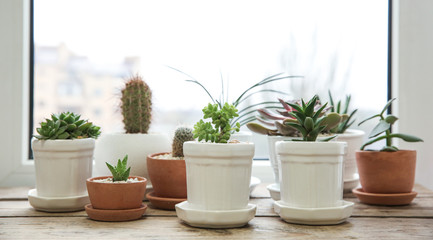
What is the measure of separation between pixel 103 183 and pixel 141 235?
0.17 metres

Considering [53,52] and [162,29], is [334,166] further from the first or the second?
[53,52]

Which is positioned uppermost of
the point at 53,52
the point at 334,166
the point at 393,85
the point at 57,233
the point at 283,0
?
the point at 283,0

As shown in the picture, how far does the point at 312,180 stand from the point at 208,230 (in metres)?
0.22

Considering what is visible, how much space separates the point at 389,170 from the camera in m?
1.09

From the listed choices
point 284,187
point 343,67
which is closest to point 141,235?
point 284,187

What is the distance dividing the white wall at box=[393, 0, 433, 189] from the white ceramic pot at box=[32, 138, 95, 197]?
1.00m

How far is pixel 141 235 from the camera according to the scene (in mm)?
811

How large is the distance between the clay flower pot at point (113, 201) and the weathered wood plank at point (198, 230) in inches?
0.7

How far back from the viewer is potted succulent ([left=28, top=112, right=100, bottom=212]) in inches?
39.7

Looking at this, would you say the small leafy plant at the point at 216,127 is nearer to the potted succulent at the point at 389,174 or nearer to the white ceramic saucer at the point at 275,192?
the white ceramic saucer at the point at 275,192

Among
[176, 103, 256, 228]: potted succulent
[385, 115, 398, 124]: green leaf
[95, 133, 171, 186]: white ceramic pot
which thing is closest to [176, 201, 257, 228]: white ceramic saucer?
[176, 103, 256, 228]: potted succulent

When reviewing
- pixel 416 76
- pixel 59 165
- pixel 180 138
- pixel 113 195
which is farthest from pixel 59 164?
pixel 416 76

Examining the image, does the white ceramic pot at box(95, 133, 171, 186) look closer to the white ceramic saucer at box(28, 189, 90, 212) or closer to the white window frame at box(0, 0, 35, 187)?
the white ceramic saucer at box(28, 189, 90, 212)

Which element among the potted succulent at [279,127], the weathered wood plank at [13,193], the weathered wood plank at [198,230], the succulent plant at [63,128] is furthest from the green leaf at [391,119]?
the weathered wood plank at [13,193]
